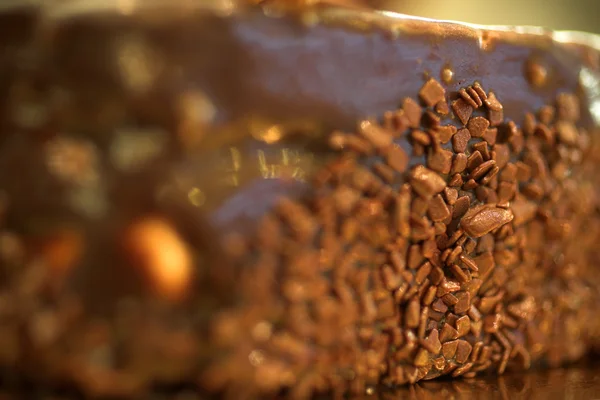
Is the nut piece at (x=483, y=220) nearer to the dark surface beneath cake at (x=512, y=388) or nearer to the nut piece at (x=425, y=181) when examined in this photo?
the nut piece at (x=425, y=181)

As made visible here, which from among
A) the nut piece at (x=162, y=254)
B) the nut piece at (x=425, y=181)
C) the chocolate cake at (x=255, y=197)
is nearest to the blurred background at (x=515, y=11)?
the chocolate cake at (x=255, y=197)

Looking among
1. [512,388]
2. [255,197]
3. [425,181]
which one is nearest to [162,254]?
[255,197]

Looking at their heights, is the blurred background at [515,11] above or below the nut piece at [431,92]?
below

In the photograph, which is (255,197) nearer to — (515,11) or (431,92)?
(431,92)

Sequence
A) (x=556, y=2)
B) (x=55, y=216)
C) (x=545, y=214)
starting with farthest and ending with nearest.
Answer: (x=556, y=2)
(x=545, y=214)
(x=55, y=216)

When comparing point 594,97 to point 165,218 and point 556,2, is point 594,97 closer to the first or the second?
point 165,218

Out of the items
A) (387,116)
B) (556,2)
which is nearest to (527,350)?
(387,116)
